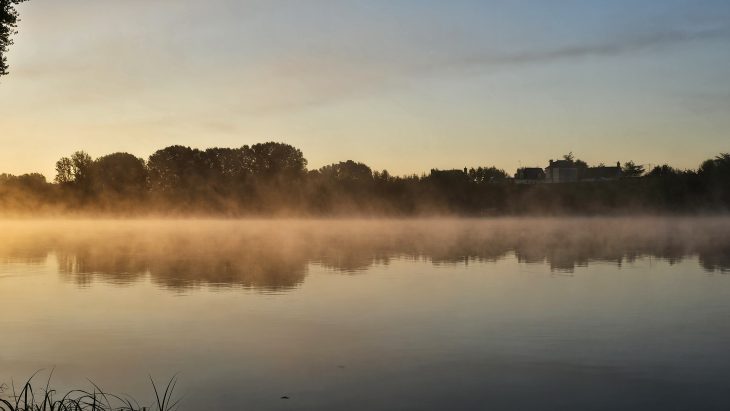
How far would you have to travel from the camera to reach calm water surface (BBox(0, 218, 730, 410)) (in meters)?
9.44

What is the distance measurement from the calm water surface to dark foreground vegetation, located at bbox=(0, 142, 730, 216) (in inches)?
2372

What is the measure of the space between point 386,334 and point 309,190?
8476 cm

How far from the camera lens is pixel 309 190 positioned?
9750 centimetres

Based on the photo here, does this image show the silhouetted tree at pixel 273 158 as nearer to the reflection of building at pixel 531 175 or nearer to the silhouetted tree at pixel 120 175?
the silhouetted tree at pixel 120 175

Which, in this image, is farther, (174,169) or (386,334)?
(174,169)

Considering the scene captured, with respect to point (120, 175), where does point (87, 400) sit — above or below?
below

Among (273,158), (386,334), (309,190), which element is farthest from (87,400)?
(273,158)

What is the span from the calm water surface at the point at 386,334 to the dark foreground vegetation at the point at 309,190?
2372 inches

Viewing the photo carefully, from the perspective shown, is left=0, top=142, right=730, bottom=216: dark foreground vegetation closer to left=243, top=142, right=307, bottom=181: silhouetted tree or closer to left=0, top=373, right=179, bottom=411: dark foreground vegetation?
left=243, top=142, right=307, bottom=181: silhouetted tree

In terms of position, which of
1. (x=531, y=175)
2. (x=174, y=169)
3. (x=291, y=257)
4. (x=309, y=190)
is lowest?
(x=291, y=257)

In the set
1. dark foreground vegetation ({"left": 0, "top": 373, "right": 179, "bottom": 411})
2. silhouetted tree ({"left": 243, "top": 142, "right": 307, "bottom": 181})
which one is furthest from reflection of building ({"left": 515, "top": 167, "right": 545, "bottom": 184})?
dark foreground vegetation ({"left": 0, "top": 373, "right": 179, "bottom": 411})

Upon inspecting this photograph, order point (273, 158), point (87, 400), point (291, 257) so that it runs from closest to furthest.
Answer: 1. point (87, 400)
2. point (291, 257)
3. point (273, 158)

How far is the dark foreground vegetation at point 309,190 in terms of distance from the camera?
3268 inches

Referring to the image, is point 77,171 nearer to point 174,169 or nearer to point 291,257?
point 174,169
